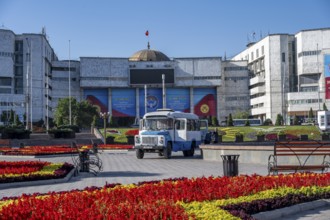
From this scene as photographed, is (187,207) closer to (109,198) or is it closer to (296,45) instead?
(109,198)

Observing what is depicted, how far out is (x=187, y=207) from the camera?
765cm

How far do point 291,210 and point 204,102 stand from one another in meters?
103

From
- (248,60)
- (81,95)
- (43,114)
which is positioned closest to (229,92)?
(248,60)

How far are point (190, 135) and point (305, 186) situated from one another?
18.3 metres

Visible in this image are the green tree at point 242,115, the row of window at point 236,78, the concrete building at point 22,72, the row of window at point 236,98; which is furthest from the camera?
the row of window at point 236,78

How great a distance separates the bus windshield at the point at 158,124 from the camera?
2680 centimetres

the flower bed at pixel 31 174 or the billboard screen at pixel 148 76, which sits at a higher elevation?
the billboard screen at pixel 148 76

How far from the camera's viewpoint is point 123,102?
359ft

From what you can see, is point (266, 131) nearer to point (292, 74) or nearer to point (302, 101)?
point (302, 101)

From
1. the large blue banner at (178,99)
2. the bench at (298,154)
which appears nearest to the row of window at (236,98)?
the large blue banner at (178,99)

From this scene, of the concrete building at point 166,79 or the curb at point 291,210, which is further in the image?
the concrete building at point 166,79

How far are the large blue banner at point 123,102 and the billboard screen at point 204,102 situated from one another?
15.1m

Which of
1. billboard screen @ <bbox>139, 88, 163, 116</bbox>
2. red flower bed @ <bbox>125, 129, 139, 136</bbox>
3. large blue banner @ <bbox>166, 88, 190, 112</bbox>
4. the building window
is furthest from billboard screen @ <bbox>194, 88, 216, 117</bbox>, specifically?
red flower bed @ <bbox>125, 129, 139, 136</bbox>

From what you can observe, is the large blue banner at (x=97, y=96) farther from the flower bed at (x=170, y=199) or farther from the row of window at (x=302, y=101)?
the flower bed at (x=170, y=199)
